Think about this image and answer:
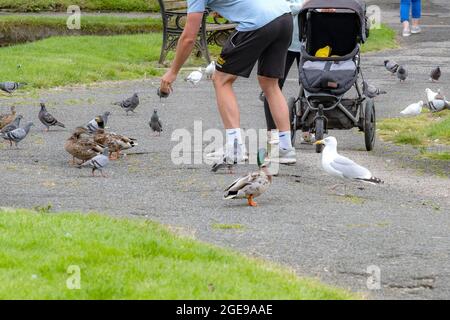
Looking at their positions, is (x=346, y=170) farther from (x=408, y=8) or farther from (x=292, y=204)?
(x=408, y=8)

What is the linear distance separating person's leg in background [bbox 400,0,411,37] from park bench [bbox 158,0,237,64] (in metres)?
4.95

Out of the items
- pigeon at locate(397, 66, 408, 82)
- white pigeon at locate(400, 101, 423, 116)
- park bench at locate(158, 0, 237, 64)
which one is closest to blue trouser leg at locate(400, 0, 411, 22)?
park bench at locate(158, 0, 237, 64)

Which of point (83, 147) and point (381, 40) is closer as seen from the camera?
point (83, 147)

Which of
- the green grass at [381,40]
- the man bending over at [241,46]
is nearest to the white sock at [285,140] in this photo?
the man bending over at [241,46]

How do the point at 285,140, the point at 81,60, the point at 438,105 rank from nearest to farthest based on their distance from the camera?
the point at 285,140, the point at 438,105, the point at 81,60

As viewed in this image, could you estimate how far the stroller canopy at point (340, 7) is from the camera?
13.2 metres

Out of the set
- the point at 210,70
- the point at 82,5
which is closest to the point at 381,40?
the point at 210,70

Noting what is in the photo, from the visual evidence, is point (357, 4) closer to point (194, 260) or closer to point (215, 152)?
point (215, 152)

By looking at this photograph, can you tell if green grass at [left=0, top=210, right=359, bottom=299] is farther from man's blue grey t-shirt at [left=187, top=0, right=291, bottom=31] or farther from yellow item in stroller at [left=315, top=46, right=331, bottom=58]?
yellow item in stroller at [left=315, top=46, right=331, bottom=58]

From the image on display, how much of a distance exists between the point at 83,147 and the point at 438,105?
6730mm

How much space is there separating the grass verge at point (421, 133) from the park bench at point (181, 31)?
6.80m

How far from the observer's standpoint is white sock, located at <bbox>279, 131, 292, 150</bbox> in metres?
11.9

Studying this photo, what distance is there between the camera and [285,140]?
11953 mm
